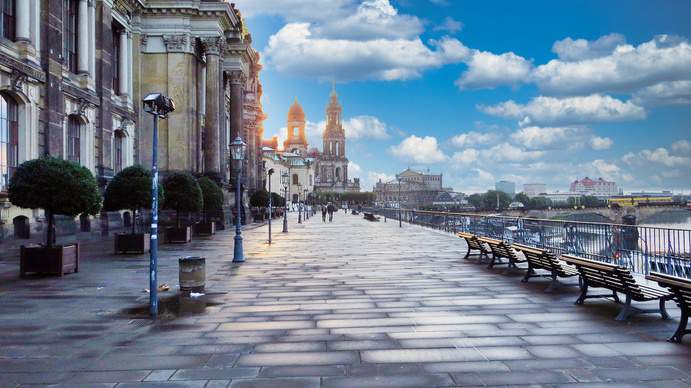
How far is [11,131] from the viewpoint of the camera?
72.2 feet

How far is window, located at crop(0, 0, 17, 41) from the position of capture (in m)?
21.6

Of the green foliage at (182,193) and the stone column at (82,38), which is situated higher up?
the stone column at (82,38)

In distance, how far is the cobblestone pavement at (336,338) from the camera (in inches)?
242

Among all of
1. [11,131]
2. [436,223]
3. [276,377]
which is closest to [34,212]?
[11,131]

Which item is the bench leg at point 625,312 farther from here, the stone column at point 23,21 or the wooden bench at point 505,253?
the stone column at point 23,21

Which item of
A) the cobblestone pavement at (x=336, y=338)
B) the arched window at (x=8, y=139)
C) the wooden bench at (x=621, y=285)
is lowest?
the cobblestone pavement at (x=336, y=338)

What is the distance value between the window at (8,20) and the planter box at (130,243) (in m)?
8.90

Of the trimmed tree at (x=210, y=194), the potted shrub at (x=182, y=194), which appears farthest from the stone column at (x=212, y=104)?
the potted shrub at (x=182, y=194)

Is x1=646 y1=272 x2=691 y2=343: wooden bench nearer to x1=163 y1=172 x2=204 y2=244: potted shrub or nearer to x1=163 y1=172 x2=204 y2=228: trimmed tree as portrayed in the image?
x1=163 y1=172 x2=204 y2=244: potted shrub

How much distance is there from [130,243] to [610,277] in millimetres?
16179

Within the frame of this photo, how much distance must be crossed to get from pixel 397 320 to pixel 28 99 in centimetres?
1969

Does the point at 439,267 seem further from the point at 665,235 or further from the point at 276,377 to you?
the point at 276,377

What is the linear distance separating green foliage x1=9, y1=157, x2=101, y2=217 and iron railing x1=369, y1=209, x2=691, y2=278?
44.5ft

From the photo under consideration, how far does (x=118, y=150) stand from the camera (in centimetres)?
3381
